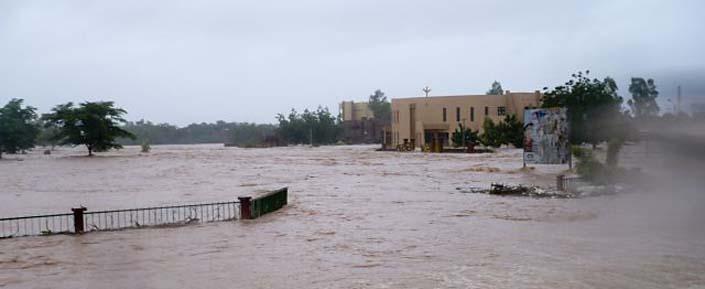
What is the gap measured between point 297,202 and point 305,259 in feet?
30.2

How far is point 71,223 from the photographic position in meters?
16.3

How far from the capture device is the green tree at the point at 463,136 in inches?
2488

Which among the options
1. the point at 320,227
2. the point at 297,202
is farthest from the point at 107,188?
the point at 320,227

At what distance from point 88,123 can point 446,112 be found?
36.0m

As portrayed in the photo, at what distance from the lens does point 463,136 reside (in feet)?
209

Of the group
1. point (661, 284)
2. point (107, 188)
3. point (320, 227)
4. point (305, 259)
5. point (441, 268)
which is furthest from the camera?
point (107, 188)

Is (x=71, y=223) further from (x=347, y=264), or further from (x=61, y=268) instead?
(x=347, y=264)

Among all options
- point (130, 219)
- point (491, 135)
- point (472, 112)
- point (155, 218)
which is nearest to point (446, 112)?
point (472, 112)

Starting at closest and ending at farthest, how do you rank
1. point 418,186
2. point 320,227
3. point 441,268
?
point 441,268, point 320,227, point 418,186

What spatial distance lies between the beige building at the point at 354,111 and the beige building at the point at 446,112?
1465 inches

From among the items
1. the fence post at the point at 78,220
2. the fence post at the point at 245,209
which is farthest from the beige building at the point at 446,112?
the fence post at the point at 78,220

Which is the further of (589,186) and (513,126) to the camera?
(513,126)

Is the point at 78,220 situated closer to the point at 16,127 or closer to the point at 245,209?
the point at 245,209

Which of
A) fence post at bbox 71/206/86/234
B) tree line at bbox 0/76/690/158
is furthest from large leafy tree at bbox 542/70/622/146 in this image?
fence post at bbox 71/206/86/234
